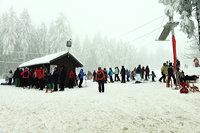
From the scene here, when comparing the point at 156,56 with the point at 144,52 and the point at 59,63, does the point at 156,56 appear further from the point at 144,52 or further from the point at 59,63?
the point at 59,63

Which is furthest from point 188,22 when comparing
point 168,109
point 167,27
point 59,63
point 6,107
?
point 6,107

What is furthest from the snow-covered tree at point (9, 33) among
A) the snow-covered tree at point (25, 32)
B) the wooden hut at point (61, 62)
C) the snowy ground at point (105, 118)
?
the snowy ground at point (105, 118)

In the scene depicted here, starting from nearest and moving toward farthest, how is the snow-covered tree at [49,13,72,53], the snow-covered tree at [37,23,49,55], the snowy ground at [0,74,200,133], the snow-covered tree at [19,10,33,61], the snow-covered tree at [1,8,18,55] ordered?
the snowy ground at [0,74,200,133] < the snow-covered tree at [1,8,18,55] < the snow-covered tree at [49,13,72,53] < the snow-covered tree at [19,10,33,61] < the snow-covered tree at [37,23,49,55]

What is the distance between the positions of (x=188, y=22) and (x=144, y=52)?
3328 inches

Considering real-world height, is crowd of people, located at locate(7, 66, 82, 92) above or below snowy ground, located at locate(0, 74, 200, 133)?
above

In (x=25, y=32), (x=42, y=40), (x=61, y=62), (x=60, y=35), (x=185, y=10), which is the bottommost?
(x=61, y=62)

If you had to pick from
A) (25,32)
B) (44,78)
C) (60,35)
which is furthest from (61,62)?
(25,32)

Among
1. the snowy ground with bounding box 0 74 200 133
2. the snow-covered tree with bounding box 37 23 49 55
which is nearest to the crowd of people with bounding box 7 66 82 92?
the snowy ground with bounding box 0 74 200 133

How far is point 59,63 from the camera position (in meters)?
16.8

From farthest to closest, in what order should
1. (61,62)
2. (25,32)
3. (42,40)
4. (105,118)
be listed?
(42,40), (25,32), (61,62), (105,118)

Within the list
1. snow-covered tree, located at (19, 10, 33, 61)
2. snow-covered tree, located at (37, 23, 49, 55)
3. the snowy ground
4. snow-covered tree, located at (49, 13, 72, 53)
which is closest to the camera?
the snowy ground

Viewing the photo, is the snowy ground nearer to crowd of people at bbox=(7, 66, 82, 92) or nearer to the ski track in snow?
the ski track in snow

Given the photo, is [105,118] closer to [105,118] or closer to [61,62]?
[105,118]

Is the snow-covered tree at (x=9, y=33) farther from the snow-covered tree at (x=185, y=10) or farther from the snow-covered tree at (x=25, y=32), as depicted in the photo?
the snow-covered tree at (x=185, y=10)
